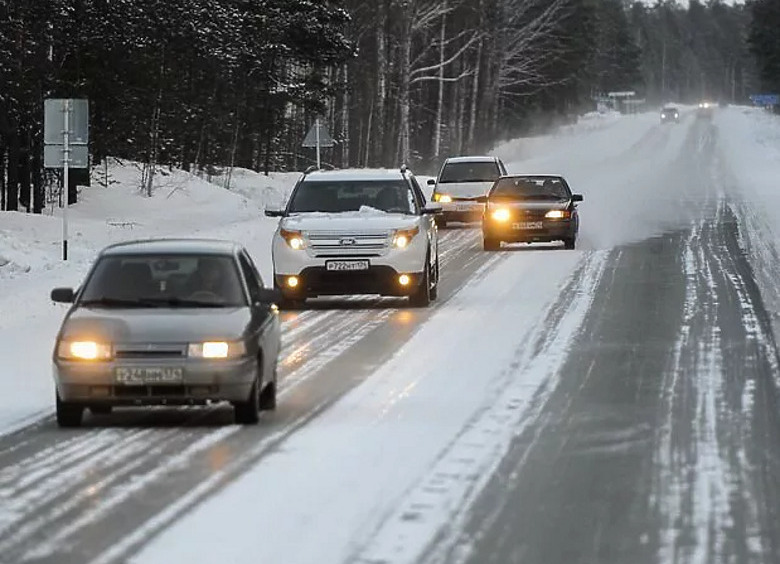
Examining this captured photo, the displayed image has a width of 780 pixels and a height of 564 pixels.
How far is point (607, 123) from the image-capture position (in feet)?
465

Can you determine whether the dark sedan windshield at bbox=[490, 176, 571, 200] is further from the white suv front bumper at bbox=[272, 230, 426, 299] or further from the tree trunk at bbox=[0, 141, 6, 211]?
the white suv front bumper at bbox=[272, 230, 426, 299]

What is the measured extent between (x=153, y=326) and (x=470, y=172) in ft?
99.7

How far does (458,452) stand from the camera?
448 inches

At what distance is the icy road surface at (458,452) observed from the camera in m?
8.59

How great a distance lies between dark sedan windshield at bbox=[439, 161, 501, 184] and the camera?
42.3 metres

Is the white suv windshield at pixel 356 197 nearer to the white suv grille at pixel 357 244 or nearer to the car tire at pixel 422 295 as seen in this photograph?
the white suv grille at pixel 357 244

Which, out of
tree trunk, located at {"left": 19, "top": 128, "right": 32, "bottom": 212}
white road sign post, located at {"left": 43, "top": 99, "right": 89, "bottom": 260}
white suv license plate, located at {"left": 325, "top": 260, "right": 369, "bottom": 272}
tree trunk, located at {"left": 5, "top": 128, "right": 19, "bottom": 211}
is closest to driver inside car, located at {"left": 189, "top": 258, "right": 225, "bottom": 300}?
white suv license plate, located at {"left": 325, "top": 260, "right": 369, "bottom": 272}

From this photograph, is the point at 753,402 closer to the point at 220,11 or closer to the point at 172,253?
the point at 172,253

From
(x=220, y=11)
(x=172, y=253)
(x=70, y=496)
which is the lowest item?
(x=70, y=496)

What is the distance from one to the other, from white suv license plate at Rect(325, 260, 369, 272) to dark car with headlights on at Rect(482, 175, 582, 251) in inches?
442

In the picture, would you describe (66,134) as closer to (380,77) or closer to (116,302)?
(116,302)

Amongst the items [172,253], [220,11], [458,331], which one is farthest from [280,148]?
[172,253]

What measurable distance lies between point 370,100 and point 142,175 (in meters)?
41.6

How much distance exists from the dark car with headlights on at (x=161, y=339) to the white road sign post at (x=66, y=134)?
15.5 m
